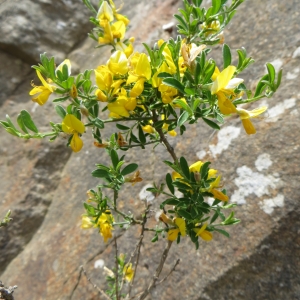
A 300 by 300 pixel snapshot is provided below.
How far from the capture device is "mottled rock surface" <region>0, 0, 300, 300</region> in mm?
1038

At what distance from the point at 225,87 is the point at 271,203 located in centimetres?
67

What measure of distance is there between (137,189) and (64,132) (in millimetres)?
883

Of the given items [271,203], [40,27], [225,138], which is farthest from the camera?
[40,27]

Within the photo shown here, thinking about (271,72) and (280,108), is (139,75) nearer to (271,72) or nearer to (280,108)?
(271,72)

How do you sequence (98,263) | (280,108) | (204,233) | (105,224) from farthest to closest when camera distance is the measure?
(98,263), (280,108), (105,224), (204,233)

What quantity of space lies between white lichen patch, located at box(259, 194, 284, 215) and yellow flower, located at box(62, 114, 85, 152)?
27.8 inches

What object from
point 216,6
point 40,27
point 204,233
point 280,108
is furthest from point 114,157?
point 40,27

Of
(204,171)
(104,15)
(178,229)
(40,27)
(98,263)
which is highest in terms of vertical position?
(40,27)

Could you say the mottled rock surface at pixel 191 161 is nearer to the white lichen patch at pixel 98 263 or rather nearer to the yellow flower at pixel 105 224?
the white lichen patch at pixel 98 263

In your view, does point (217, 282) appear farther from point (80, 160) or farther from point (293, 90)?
point (80, 160)

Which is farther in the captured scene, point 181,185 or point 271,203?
point 271,203

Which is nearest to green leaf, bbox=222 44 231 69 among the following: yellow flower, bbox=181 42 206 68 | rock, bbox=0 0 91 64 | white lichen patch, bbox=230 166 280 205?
yellow flower, bbox=181 42 206 68

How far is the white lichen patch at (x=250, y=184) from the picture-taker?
1.08 metres

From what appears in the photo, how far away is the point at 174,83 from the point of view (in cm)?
53
